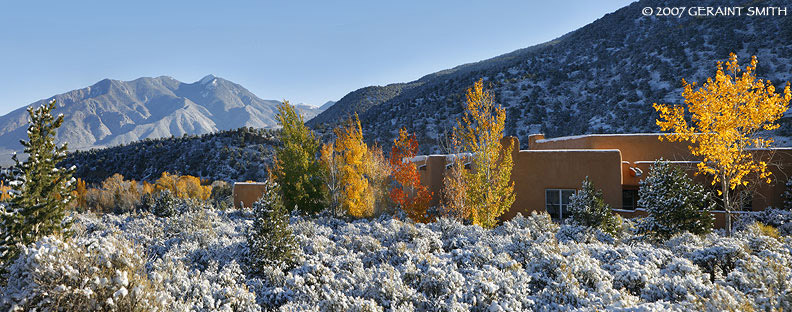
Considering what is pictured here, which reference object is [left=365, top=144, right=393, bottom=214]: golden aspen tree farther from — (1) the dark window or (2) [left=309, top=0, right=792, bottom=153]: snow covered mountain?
(1) the dark window

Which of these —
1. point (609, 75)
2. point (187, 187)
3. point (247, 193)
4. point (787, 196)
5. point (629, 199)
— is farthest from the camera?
point (609, 75)

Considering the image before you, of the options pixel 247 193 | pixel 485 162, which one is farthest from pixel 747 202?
pixel 247 193

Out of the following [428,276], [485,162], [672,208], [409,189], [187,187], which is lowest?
[187,187]

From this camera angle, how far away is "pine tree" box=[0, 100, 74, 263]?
8.34 meters

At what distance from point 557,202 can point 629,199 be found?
334 cm

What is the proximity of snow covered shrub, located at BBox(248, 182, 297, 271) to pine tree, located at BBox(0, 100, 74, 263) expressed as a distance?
13.4ft

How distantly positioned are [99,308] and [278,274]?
3819 millimetres

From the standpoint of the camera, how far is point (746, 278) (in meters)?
6.38

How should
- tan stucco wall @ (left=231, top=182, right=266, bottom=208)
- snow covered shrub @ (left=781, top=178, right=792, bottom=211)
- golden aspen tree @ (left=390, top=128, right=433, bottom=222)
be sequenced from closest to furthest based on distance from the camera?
snow covered shrub @ (left=781, top=178, right=792, bottom=211), golden aspen tree @ (left=390, top=128, right=433, bottom=222), tan stucco wall @ (left=231, top=182, right=266, bottom=208)

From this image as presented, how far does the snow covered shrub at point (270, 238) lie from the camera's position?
31.9 feet

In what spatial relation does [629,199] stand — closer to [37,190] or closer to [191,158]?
[37,190]

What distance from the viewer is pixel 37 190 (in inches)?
Answer: 347

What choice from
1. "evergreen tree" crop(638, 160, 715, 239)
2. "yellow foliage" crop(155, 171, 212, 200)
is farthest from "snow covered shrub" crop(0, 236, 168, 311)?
"yellow foliage" crop(155, 171, 212, 200)

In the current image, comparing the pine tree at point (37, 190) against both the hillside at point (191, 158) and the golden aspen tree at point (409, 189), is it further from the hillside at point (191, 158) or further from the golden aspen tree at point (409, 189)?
the hillside at point (191, 158)
